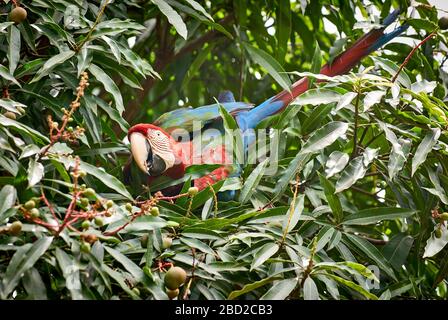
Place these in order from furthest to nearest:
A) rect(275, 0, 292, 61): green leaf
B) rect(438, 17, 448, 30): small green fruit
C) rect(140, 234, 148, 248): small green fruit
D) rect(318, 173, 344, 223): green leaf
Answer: rect(275, 0, 292, 61): green leaf, rect(438, 17, 448, 30): small green fruit, rect(318, 173, 344, 223): green leaf, rect(140, 234, 148, 248): small green fruit

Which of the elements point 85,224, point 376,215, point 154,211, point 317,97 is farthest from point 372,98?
point 85,224

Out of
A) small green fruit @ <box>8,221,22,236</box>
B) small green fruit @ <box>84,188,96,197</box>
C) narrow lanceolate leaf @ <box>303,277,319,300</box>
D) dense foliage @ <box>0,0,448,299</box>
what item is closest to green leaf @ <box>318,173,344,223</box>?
dense foliage @ <box>0,0,448,299</box>

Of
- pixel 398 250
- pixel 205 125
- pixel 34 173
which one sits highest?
pixel 34 173

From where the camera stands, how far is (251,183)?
58.8 inches

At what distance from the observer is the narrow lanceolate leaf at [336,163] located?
4.60 feet

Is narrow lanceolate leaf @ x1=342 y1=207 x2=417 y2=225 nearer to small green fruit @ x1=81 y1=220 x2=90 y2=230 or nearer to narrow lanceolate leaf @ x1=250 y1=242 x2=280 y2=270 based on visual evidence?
narrow lanceolate leaf @ x1=250 y1=242 x2=280 y2=270

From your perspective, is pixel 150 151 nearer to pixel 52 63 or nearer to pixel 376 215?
pixel 52 63

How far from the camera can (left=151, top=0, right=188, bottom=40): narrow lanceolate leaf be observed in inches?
62.7

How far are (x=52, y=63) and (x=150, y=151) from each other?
10.5 inches

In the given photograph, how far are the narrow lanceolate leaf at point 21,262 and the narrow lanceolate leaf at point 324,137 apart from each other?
0.48 metres

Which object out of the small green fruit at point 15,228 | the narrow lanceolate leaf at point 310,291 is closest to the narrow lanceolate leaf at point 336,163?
the narrow lanceolate leaf at point 310,291

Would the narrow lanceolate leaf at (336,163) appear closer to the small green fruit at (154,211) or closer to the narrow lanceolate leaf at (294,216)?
the narrow lanceolate leaf at (294,216)

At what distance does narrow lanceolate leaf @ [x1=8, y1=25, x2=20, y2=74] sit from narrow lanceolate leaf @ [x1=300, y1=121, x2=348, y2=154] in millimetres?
533
